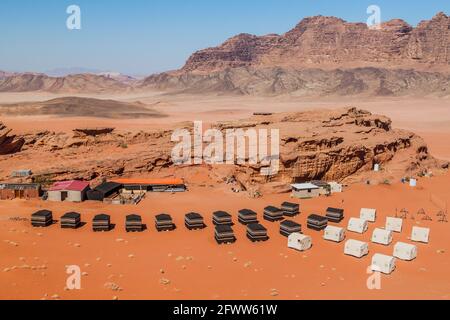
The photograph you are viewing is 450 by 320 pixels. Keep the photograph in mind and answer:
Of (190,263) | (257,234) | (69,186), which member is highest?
(69,186)

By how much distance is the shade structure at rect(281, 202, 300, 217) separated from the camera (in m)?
19.8

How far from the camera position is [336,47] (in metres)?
167

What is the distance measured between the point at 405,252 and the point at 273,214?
5.95 metres

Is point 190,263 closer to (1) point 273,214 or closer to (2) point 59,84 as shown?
(1) point 273,214

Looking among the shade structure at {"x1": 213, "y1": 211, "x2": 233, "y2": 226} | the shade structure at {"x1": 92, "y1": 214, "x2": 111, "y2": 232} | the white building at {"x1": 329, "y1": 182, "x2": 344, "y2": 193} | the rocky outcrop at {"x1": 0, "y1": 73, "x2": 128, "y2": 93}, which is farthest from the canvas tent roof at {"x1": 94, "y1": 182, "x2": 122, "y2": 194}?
the rocky outcrop at {"x1": 0, "y1": 73, "x2": 128, "y2": 93}

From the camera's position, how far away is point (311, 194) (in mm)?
22750

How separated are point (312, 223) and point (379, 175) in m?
10.1

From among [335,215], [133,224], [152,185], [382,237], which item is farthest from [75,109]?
[382,237]

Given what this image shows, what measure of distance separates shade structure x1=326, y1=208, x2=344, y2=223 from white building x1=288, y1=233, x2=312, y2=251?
3473 mm

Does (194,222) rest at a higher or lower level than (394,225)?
higher

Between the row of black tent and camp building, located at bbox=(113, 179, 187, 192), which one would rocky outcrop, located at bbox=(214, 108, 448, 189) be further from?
the row of black tent
